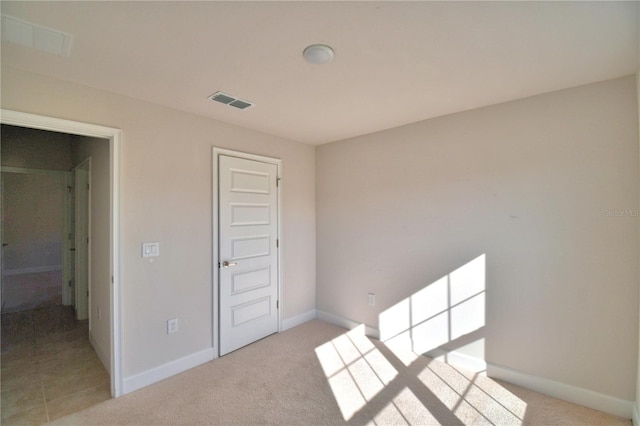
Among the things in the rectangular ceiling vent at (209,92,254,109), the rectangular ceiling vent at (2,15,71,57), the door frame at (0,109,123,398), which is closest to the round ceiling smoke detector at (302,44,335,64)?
the rectangular ceiling vent at (209,92,254,109)

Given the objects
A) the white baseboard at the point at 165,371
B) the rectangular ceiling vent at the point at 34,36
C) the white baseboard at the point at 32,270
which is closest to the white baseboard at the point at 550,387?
the white baseboard at the point at 165,371

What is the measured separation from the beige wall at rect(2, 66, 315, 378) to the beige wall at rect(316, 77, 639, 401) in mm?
1885

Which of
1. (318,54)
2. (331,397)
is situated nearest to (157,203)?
(318,54)

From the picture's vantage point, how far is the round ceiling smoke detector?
1648 millimetres

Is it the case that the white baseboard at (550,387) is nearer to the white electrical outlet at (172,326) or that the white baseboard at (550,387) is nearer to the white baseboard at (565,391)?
the white baseboard at (565,391)

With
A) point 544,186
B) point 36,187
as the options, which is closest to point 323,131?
point 544,186

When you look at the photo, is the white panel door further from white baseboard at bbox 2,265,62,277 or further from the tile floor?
white baseboard at bbox 2,265,62,277

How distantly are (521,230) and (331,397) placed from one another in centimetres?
213

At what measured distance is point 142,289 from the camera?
2.43 m

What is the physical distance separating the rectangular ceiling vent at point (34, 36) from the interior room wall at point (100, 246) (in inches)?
40.1

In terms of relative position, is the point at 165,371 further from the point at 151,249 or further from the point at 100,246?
the point at 100,246

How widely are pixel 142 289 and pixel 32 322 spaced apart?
112 inches

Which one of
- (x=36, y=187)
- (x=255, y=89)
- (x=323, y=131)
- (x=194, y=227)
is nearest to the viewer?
(x=255, y=89)

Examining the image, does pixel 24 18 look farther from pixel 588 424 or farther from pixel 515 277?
pixel 588 424
